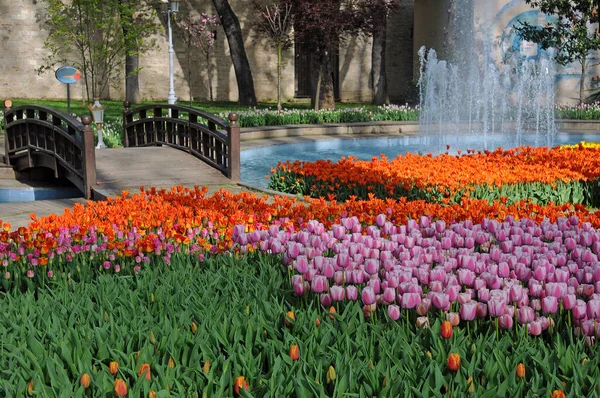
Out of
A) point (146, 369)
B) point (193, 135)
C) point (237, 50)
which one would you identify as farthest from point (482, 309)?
point (237, 50)

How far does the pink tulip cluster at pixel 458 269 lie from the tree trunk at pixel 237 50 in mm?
22867

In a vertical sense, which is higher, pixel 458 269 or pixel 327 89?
pixel 327 89

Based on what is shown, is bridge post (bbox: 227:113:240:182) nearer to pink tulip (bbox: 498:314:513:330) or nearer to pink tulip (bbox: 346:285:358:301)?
pink tulip (bbox: 346:285:358:301)

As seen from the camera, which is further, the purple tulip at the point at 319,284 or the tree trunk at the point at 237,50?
the tree trunk at the point at 237,50

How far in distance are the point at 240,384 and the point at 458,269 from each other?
167 cm

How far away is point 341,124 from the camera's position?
2117cm

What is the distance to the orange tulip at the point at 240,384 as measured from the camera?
292 centimetres

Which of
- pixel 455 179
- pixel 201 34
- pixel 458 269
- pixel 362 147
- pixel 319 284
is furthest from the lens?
pixel 201 34

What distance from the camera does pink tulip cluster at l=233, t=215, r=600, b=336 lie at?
356 centimetres

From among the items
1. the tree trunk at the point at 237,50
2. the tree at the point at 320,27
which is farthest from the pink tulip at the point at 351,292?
the tree trunk at the point at 237,50

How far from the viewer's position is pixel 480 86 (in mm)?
31172

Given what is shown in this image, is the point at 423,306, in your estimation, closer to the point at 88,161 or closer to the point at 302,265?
the point at 302,265

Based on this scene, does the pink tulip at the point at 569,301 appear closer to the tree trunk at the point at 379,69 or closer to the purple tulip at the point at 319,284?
the purple tulip at the point at 319,284

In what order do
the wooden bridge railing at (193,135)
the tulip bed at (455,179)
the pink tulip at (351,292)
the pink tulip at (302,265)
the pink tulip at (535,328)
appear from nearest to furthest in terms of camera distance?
the pink tulip at (535,328) < the pink tulip at (351,292) < the pink tulip at (302,265) < the tulip bed at (455,179) < the wooden bridge railing at (193,135)
